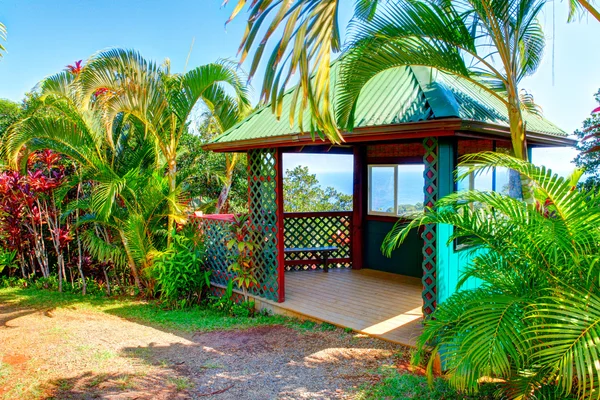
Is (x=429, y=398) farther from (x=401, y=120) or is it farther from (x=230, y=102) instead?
(x=230, y=102)

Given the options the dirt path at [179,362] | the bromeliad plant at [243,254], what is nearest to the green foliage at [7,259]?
the dirt path at [179,362]

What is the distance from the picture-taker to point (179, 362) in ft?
15.4

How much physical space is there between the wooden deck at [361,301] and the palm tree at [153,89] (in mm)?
2535

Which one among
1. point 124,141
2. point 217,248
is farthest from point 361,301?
point 124,141

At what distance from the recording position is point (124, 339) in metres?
5.46

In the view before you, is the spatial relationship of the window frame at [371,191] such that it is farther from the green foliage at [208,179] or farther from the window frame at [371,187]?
the green foliage at [208,179]

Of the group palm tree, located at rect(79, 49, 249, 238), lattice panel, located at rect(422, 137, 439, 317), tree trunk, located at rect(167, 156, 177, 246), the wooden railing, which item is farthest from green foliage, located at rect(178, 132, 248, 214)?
lattice panel, located at rect(422, 137, 439, 317)

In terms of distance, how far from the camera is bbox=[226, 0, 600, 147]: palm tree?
2869 millimetres

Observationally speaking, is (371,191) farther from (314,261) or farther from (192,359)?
(192,359)

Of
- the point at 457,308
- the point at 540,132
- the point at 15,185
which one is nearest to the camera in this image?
the point at 457,308

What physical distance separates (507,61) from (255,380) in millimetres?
4012

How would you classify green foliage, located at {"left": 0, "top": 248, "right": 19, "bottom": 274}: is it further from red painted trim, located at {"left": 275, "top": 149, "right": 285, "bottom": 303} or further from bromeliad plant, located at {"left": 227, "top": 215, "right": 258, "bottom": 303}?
red painted trim, located at {"left": 275, "top": 149, "right": 285, "bottom": 303}

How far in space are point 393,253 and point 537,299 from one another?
5147mm

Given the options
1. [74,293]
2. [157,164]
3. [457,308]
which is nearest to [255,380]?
[457,308]
